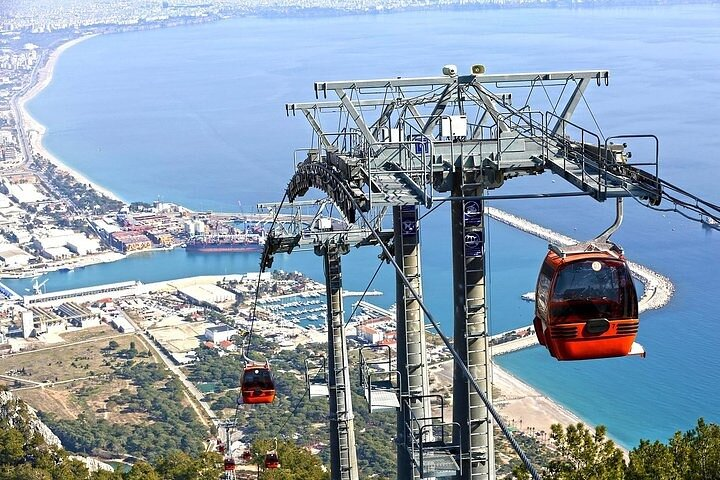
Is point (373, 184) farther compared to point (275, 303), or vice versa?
point (275, 303)

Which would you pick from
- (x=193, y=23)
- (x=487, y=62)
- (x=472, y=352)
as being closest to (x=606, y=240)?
(x=472, y=352)

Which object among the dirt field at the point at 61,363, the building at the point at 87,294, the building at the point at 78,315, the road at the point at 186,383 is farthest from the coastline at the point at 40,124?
the dirt field at the point at 61,363

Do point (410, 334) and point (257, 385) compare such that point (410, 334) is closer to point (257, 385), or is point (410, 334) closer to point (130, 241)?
point (257, 385)

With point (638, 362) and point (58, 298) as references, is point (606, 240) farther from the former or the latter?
point (58, 298)

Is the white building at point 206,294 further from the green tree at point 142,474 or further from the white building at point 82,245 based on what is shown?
the green tree at point 142,474

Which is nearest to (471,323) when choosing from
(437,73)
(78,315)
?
(78,315)
